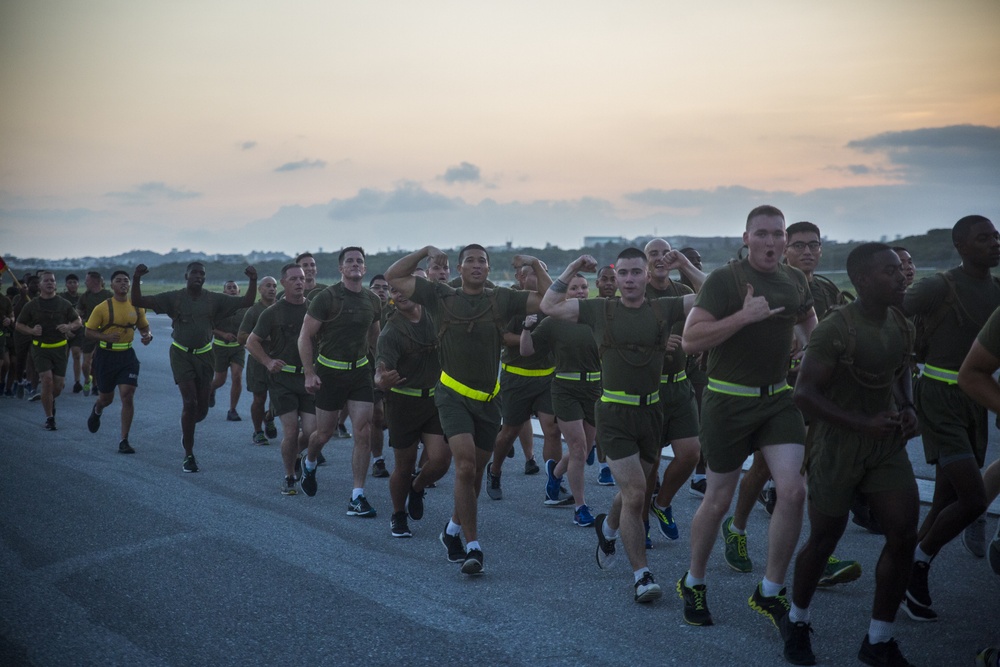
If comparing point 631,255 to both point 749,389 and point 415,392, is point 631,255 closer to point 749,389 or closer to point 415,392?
point 749,389

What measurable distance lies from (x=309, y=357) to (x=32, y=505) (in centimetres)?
290

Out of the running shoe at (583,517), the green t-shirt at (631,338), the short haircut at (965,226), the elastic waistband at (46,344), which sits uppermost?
the short haircut at (965,226)

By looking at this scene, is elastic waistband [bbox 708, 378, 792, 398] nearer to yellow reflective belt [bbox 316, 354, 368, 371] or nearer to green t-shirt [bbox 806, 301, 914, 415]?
green t-shirt [bbox 806, 301, 914, 415]

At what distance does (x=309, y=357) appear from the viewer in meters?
9.10

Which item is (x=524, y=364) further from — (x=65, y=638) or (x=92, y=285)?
(x=92, y=285)

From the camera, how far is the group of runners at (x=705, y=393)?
4.88m

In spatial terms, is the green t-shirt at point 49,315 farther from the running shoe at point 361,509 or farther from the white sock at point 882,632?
the white sock at point 882,632

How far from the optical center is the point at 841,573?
6.14 meters

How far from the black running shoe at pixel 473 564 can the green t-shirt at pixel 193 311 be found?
20.8 ft

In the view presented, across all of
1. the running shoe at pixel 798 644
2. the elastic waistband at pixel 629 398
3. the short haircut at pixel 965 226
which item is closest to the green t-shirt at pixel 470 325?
the elastic waistband at pixel 629 398

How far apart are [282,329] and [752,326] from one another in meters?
6.27

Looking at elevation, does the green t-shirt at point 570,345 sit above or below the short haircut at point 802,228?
below

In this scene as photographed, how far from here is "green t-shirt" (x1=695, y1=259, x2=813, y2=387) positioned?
5.48 m

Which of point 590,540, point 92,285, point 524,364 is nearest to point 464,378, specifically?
point 590,540
